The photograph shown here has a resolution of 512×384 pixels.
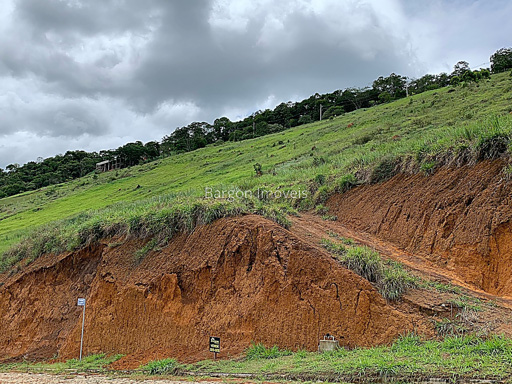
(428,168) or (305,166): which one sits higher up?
(305,166)

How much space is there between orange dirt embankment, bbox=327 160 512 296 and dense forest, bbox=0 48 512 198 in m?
54.1

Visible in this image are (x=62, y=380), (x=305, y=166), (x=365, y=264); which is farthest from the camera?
(x=305, y=166)

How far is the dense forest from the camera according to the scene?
7244cm

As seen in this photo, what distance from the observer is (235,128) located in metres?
96.2

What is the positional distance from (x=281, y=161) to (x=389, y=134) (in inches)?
397

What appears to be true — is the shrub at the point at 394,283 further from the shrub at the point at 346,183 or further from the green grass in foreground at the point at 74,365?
the shrub at the point at 346,183

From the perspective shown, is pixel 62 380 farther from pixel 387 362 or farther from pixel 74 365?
pixel 387 362

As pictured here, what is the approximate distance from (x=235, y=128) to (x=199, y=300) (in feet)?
280

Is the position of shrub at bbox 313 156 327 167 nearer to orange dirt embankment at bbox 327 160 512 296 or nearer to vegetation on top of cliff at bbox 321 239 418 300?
orange dirt embankment at bbox 327 160 512 296

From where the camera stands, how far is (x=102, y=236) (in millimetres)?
17328

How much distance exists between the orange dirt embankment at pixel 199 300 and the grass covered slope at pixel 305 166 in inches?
54.9

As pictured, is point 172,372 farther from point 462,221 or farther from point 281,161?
point 281,161

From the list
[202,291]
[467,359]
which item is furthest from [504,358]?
[202,291]

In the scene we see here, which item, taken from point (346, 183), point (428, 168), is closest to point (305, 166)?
point (346, 183)
